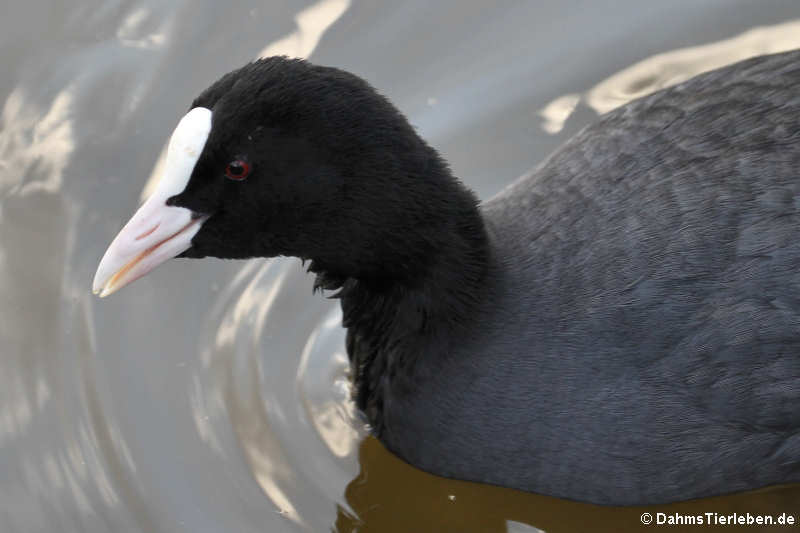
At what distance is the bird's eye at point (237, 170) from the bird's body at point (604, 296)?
0.04 m

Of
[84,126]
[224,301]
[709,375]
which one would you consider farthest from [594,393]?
[84,126]

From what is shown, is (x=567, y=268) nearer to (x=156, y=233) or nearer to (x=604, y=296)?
(x=604, y=296)

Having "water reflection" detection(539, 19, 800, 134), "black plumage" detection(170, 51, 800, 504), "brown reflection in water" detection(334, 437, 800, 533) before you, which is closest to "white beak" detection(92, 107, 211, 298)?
"black plumage" detection(170, 51, 800, 504)

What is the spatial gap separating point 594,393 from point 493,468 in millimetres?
430

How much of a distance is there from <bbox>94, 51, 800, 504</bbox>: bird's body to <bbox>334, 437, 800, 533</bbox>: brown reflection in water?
226 millimetres

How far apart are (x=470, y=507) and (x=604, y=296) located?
98 cm

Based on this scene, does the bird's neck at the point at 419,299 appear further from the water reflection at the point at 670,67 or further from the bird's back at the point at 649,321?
the water reflection at the point at 670,67

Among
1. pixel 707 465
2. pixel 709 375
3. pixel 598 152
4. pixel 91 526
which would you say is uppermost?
pixel 598 152

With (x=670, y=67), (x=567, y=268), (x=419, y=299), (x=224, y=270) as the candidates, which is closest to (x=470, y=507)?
(x=419, y=299)

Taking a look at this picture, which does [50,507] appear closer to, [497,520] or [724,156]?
[497,520]

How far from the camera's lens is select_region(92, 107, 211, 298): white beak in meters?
3.47

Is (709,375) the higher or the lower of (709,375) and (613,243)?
the lower

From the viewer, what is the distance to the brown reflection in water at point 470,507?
4133 mm

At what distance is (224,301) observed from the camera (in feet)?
15.5
